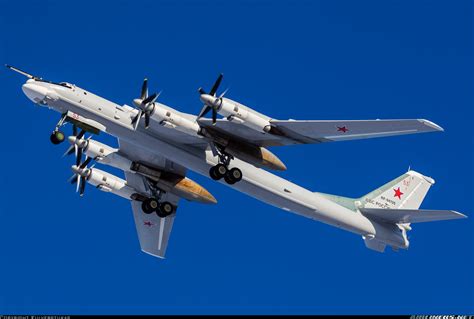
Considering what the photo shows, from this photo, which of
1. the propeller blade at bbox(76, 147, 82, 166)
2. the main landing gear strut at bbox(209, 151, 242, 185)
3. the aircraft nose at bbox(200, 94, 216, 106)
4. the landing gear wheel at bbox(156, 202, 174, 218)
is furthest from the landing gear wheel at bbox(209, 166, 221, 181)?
the propeller blade at bbox(76, 147, 82, 166)

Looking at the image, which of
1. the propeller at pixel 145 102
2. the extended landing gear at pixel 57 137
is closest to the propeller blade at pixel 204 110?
the propeller at pixel 145 102

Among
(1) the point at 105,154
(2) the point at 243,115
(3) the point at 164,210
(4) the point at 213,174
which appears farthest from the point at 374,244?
(1) the point at 105,154

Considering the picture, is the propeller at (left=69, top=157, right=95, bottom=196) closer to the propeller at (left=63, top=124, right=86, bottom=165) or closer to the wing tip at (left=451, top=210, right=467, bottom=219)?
the propeller at (left=63, top=124, right=86, bottom=165)

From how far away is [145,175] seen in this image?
3912cm

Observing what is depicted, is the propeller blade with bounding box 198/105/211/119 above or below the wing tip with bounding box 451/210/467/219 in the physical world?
above

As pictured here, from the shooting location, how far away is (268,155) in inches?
1380

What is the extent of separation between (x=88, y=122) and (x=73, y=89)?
1.45m

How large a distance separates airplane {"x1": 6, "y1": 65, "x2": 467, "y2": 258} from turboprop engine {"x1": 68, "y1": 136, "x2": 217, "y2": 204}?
41mm

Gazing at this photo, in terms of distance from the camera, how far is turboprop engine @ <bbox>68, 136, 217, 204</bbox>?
3831cm

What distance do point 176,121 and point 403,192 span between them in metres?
13.4

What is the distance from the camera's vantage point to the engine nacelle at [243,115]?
107 ft

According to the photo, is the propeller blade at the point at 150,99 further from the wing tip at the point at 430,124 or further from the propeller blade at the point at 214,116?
the wing tip at the point at 430,124

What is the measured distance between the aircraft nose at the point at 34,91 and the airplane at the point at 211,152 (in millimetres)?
35

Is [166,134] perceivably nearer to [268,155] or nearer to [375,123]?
[268,155]
